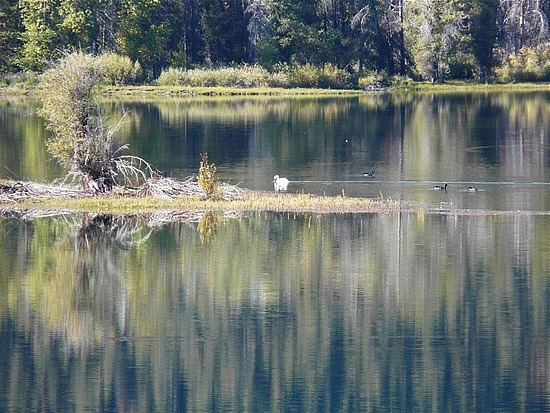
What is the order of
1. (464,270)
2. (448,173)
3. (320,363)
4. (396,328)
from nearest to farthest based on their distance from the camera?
(320,363) → (396,328) → (464,270) → (448,173)

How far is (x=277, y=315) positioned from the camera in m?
19.0

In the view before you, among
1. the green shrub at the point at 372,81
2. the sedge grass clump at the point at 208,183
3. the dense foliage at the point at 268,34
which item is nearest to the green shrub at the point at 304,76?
the dense foliage at the point at 268,34

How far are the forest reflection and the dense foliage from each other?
2478 inches

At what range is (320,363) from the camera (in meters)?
16.7

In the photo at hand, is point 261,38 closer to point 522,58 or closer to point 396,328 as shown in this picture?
point 522,58

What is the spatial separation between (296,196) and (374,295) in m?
10.9

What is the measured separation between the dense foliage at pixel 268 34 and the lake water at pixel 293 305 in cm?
5313

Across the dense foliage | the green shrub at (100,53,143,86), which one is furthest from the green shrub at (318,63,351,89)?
the green shrub at (100,53,143,86)

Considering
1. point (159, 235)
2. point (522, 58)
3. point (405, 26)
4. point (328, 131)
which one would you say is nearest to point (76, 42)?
point (405, 26)

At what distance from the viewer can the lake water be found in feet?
51.6

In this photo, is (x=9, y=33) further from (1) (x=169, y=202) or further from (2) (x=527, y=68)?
(1) (x=169, y=202)

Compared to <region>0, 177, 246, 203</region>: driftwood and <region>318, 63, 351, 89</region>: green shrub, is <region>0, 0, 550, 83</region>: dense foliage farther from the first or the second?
<region>0, 177, 246, 203</region>: driftwood

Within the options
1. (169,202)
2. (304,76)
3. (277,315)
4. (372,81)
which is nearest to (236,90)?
(304,76)

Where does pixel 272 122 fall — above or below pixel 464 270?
above
